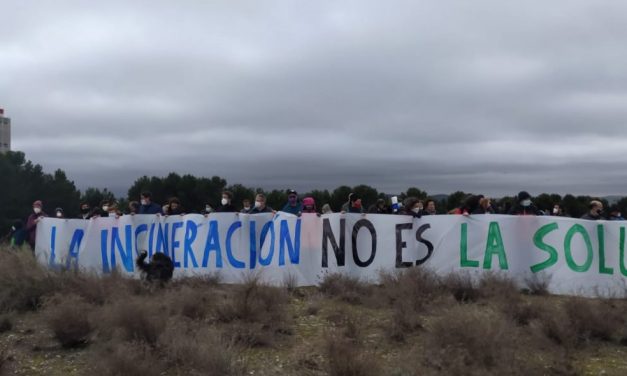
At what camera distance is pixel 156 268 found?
1134cm

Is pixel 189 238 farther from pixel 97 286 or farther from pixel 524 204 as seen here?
pixel 524 204

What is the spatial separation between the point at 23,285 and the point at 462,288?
22.3 feet

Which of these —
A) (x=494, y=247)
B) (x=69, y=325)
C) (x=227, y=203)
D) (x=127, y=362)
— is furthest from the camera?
(x=227, y=203)

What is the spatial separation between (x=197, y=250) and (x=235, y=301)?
15.0 ft

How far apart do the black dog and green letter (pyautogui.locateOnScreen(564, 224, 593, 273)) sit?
6.63m

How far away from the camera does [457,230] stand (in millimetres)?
11867

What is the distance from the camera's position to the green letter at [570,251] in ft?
36.8

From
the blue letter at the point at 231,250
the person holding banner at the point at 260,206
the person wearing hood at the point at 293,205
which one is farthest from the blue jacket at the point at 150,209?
the person wearing hood at the point at 293,205

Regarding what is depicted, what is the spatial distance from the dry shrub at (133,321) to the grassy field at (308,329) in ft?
0.05

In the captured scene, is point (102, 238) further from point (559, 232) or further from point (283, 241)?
point (559, 232)

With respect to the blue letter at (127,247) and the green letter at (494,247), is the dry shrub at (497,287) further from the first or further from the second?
the blue letter at (127,247)

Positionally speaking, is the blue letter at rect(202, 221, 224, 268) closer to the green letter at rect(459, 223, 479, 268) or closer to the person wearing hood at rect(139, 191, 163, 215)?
the person wearing hood at rect(139, 191, 163, 215)

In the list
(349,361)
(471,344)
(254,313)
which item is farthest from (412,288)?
(349,361)

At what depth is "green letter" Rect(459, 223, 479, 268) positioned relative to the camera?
38.2ft
